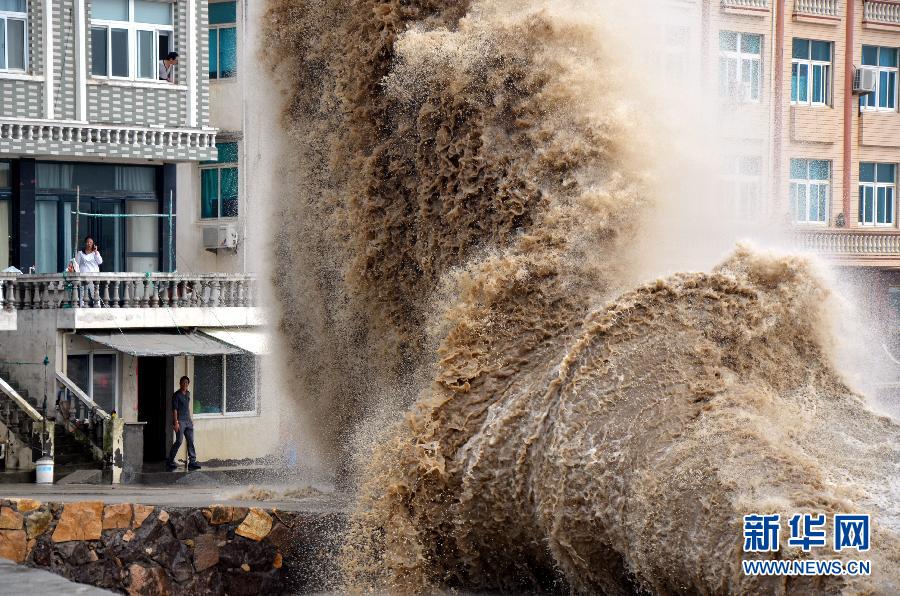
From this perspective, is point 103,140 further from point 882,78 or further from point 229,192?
point 882,78

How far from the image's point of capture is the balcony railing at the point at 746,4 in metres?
33.4

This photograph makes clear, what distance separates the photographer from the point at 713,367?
961 cm

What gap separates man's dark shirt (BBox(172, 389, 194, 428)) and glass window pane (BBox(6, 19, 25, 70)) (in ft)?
23.1

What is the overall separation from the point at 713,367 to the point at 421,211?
139 inches

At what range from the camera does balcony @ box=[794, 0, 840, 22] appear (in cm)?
3456

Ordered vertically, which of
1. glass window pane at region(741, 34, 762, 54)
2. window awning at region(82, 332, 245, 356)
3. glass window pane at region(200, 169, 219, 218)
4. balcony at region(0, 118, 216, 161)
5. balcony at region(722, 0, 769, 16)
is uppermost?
balcony at region(722, 0, 769, 16)

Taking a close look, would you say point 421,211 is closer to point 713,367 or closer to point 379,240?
point 379,240

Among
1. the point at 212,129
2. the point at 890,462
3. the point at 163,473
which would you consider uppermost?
the point at 212,129

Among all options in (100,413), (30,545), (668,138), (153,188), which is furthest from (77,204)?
(668,138)

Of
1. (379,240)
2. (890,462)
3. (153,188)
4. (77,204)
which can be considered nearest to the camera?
(890,462)

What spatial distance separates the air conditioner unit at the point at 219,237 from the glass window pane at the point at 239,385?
2.39 metres

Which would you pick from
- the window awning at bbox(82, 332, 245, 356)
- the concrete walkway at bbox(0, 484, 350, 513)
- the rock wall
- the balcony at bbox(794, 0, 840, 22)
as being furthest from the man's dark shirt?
the balcony at bbox(794, 0, 840, 22)

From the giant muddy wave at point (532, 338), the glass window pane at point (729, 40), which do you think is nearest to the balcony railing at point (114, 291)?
the giant muddy wave at point (532, 338)

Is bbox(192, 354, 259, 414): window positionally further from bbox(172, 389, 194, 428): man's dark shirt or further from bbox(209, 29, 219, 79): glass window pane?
bbox(209, 29, 219, 79): glass window pane
